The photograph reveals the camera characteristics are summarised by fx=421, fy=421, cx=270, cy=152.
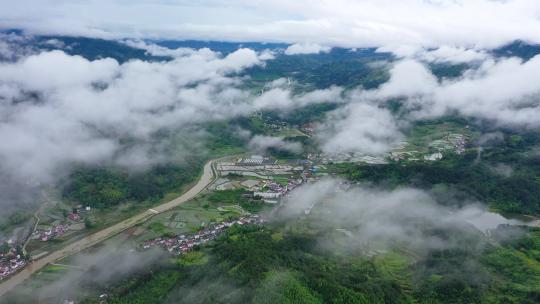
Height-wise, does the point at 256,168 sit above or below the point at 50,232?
above

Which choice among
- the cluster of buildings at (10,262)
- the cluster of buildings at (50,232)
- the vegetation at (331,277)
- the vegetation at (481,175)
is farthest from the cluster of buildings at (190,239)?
the vegetation at (481,175)

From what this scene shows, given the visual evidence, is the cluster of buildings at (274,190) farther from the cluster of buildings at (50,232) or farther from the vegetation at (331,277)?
the cluster of buildings at (50,232)

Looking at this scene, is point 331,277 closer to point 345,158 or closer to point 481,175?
point 481,175

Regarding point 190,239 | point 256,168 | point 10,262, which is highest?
point 256,168

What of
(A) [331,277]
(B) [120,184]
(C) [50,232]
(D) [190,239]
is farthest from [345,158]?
(C) [50,232]

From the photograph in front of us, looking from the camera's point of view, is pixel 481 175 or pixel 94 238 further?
pixel 481 175

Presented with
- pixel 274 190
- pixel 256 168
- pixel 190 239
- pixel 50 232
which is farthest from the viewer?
pixel 256 168

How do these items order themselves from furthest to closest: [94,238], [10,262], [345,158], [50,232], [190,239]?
[345,158] < [50,232] < [94,238] < [190,239] < [10,262]
